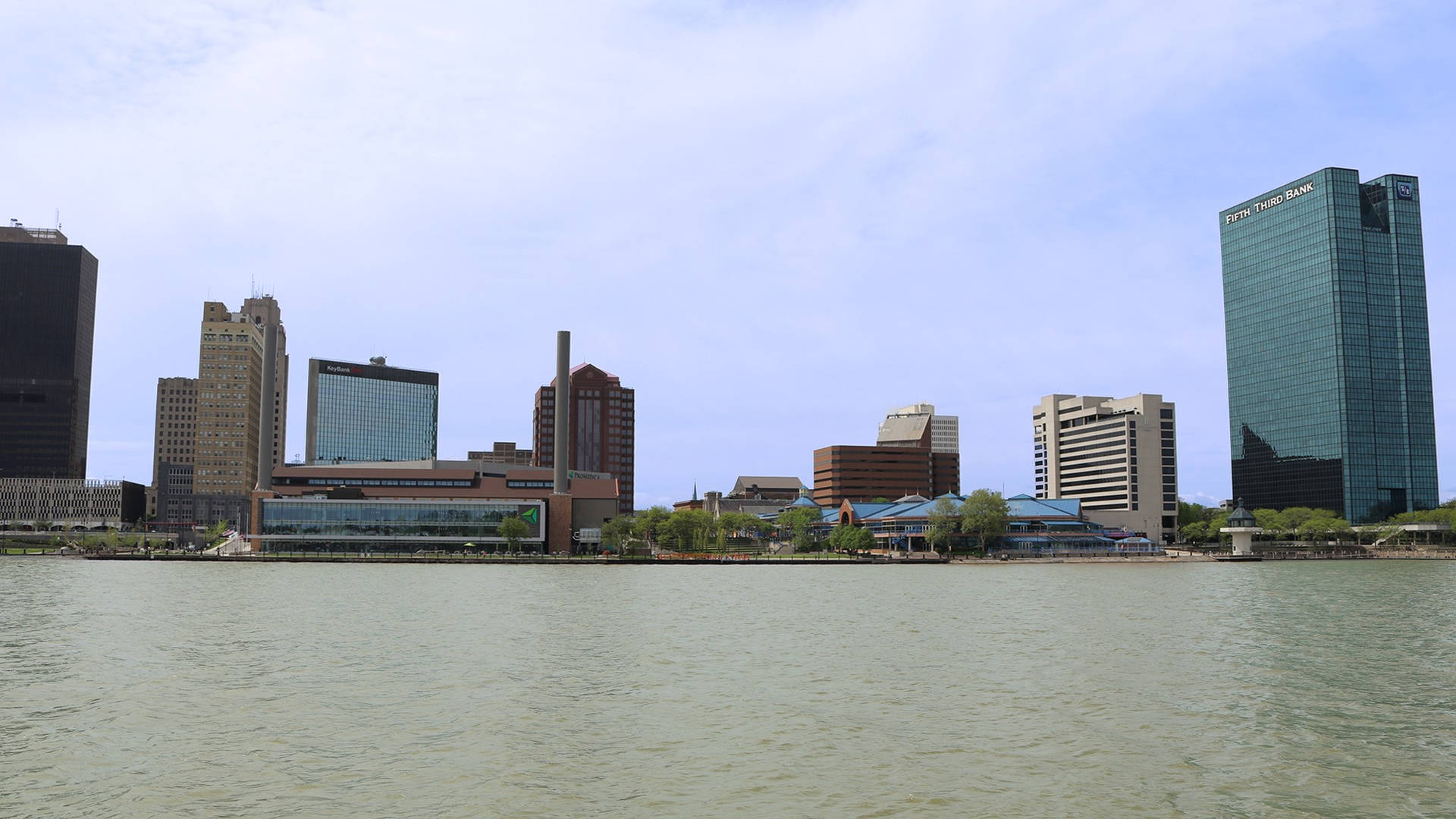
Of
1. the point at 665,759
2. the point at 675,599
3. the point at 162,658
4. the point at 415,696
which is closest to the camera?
the point at 665,759

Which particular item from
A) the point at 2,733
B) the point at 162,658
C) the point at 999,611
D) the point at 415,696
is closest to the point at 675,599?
the point at 999,611

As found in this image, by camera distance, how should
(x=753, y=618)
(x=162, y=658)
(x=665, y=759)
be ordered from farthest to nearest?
(x=753, y=618) < (x=162, y=658) < (x=665, y=759)

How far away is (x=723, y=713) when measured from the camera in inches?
1438

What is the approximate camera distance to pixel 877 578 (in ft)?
460

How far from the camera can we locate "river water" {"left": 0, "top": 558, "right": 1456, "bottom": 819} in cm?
2586

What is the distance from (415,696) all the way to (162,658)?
18.6 metres

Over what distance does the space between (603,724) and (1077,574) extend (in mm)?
132644

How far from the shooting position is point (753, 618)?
74.9 m

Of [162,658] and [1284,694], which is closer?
[1284,694]

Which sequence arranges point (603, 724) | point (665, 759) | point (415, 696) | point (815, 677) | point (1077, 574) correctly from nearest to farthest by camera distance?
point (665, 759)
point (603, 724)
point (415, 696)
point (815, 677)
point (1077, 574)

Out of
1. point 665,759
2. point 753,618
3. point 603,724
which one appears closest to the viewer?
point 665,759

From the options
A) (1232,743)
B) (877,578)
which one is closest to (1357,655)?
(1232,743)

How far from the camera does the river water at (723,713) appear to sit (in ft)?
84.8

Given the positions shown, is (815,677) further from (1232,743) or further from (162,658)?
(162,658)
